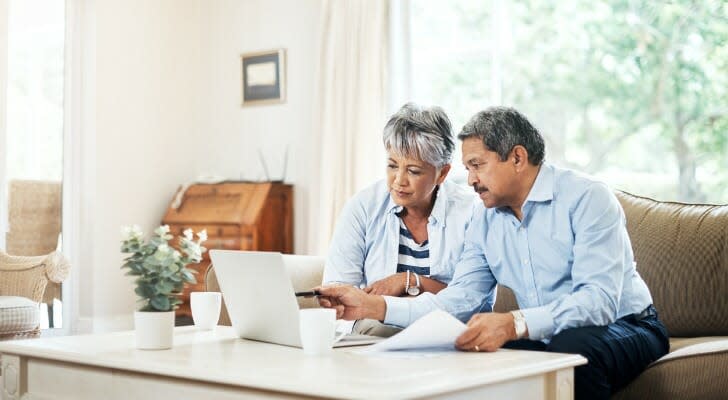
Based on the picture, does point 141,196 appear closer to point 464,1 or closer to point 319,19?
point 319,19

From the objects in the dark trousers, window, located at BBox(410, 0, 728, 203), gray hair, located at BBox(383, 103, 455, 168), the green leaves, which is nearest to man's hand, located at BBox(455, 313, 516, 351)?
the dark trousers

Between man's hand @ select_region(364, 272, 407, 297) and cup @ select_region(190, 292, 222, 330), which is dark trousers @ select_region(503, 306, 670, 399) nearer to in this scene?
man's hand @ select_region(364, 272, 407, 297)

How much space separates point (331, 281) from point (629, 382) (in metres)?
0.86

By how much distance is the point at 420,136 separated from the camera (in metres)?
2.36

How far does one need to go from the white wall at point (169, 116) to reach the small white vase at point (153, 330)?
335 cm

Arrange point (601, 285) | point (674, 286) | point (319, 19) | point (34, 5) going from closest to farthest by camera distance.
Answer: point (601, 285)
point (674, 286)
point (34, 5)
point (319, 19)

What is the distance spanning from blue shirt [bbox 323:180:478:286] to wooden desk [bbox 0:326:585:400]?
57cm

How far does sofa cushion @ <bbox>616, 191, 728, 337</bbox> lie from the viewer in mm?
2445

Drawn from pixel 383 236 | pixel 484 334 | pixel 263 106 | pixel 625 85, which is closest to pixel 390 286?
pixel 383 236

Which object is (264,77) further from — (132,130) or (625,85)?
(625,85)

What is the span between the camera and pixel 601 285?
194cm

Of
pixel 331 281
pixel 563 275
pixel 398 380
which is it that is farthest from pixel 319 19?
pixel 398 380

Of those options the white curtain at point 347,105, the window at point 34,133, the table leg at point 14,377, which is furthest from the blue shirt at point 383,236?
the window at point 34,133

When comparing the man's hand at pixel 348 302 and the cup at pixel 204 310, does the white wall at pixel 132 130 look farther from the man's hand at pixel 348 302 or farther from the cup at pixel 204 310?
the man's hand at pixel 348 302
